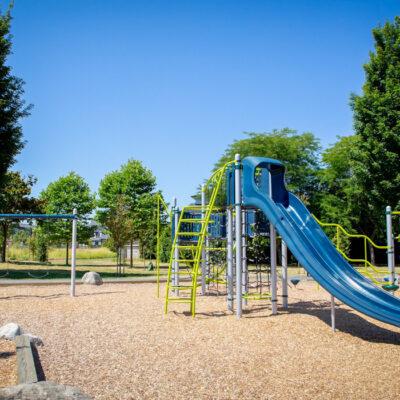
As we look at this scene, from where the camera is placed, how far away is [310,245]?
9.25 metres

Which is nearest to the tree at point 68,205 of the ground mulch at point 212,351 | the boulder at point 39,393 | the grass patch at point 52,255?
the grass patch at point 52,255

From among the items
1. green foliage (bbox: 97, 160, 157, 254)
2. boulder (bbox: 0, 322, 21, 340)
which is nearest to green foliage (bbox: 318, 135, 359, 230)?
green foliage (bbox: 97, 160, 157, 254)

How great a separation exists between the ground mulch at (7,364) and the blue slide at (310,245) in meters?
5.16

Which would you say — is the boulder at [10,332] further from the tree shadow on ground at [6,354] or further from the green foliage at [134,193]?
the green foliage at [134,193]

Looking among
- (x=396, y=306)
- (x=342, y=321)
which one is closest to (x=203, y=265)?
(x=342, y=321)

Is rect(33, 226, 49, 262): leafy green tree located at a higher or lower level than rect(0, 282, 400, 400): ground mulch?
higher

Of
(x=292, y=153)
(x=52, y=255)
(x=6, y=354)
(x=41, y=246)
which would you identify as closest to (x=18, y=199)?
(x=41, y=246)

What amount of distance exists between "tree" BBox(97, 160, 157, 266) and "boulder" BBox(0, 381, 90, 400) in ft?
116

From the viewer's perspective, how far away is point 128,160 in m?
47.2

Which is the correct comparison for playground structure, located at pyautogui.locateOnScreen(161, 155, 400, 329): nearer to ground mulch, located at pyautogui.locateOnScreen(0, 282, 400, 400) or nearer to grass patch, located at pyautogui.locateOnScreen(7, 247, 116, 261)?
ground mulch, located at pyautogui.locateOnScreen(0, 282, 400, 400)

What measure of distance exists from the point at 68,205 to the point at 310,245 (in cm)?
3701

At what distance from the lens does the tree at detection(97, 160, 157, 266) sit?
133ft

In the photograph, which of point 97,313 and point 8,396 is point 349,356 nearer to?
point 8,396

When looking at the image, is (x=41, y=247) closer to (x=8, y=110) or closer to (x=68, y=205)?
(x=68, y=205)
